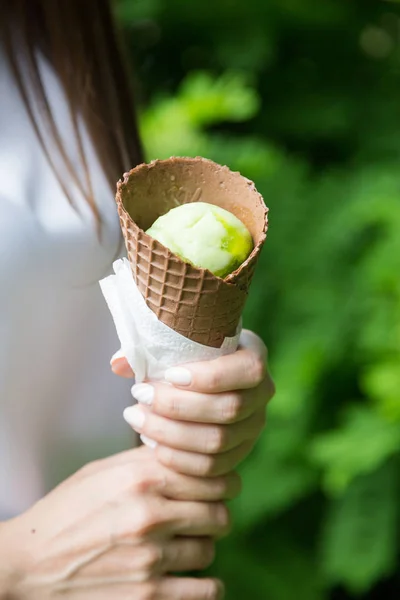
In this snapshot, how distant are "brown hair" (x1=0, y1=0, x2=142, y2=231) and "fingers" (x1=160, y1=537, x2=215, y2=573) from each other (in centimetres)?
43

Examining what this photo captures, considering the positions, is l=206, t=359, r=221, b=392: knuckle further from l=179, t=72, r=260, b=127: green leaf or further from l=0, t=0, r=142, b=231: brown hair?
l=179, t=72, r=260, b=127: green leaf

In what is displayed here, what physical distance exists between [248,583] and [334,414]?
0.49m

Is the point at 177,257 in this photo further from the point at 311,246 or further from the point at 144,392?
the point at 311,246

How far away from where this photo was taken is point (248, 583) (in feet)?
5.95

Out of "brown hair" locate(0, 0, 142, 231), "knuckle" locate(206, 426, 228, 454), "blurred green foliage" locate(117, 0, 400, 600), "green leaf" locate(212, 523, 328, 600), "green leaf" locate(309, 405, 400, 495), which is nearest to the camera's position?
"knuckle" locate(206, 426, 228, 454)

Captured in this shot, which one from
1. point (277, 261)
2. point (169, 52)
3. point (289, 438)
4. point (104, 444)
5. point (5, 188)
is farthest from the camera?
point (169, 52)

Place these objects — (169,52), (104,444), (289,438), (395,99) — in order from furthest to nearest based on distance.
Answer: (169,52)
(395,99)
(289,438)
(104,444)

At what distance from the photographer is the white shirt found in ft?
2.66

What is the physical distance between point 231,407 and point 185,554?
195 millimetres

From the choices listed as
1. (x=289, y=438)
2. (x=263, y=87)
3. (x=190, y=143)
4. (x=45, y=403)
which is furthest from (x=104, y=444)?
(x=263, y=87)

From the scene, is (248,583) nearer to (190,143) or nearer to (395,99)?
(190,143)

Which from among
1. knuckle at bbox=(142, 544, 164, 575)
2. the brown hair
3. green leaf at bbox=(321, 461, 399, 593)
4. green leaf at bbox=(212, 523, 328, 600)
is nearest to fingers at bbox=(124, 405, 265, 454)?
knuckle at bbox=(142, 544, 164, 575)

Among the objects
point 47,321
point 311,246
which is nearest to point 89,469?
point 47,321

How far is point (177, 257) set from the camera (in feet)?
2.06
